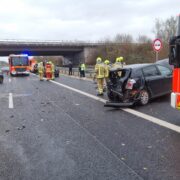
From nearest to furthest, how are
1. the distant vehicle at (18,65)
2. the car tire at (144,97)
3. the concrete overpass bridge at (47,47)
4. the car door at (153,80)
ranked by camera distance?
A: the car tire at (144,97)
the car door at (153,80)
the distant vehicle at (18,65)
the concrete overpass bridge at (47,47)

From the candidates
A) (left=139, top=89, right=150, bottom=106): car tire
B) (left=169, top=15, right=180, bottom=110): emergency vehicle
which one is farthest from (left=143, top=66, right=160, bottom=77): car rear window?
(left=169, top=15, right=180, bottom=110): emergency vehicle

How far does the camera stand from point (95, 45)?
67188 mm

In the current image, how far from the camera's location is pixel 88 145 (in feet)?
19.4

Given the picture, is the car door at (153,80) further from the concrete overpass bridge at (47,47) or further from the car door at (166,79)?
the concrete overpass bridge at (47,47)

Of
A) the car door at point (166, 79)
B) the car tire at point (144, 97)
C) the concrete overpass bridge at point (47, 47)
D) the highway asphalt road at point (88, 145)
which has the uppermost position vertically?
the concrete overpass bridge at point (47, 47)

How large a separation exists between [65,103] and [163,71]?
4.07m

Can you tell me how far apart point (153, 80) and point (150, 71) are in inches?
15.3

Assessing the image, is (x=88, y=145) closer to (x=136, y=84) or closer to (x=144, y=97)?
(x=136, y=84)

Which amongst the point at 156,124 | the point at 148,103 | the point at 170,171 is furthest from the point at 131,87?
the point at 170,171

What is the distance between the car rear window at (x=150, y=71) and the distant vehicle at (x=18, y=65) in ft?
94.8

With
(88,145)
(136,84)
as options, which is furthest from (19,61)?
(88,145)

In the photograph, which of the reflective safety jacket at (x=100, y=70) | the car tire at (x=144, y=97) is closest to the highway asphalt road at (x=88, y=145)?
the car tire at (x=144, y=97)

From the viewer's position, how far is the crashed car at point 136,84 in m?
10.3

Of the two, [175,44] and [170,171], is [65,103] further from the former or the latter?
[170,171]
